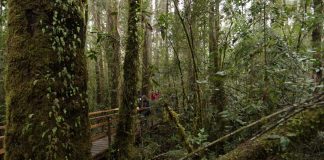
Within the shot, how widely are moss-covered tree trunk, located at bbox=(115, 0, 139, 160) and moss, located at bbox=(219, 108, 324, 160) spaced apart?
A: 3949 mm

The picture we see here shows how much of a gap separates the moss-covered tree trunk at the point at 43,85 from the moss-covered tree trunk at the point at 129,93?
324 cm

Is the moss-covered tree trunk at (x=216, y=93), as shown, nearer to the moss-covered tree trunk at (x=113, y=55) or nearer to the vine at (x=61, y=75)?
the moss-covered tree trunk at (x=113, y=55)

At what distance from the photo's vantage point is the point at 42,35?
2449mm

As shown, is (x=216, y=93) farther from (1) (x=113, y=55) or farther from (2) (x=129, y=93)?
(1) (x=113, y=55)

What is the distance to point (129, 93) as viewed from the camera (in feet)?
19.7

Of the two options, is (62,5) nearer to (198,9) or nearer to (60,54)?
(60,54)

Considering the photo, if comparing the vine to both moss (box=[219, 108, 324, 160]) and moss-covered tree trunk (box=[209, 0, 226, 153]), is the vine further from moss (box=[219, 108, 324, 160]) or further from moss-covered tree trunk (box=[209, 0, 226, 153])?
moss-covered tree trunk (box=[209, 0, 226, 153])

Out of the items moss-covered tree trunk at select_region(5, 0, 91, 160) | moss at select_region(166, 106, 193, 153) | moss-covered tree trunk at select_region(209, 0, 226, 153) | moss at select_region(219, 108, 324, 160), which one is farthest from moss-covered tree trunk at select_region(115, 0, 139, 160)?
moss at select_region(219, 108, 324, 160)

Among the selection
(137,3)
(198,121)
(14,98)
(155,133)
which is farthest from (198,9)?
(14,98)

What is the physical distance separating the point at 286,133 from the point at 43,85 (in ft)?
6.86

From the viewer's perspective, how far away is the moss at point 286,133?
2.02 meters

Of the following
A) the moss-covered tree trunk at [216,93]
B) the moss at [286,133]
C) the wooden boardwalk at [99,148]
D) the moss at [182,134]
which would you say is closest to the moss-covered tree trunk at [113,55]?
the wooden boardwalk at [99,148]

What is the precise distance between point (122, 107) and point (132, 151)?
1.01m

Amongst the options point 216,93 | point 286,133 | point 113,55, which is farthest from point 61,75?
point 113,55
